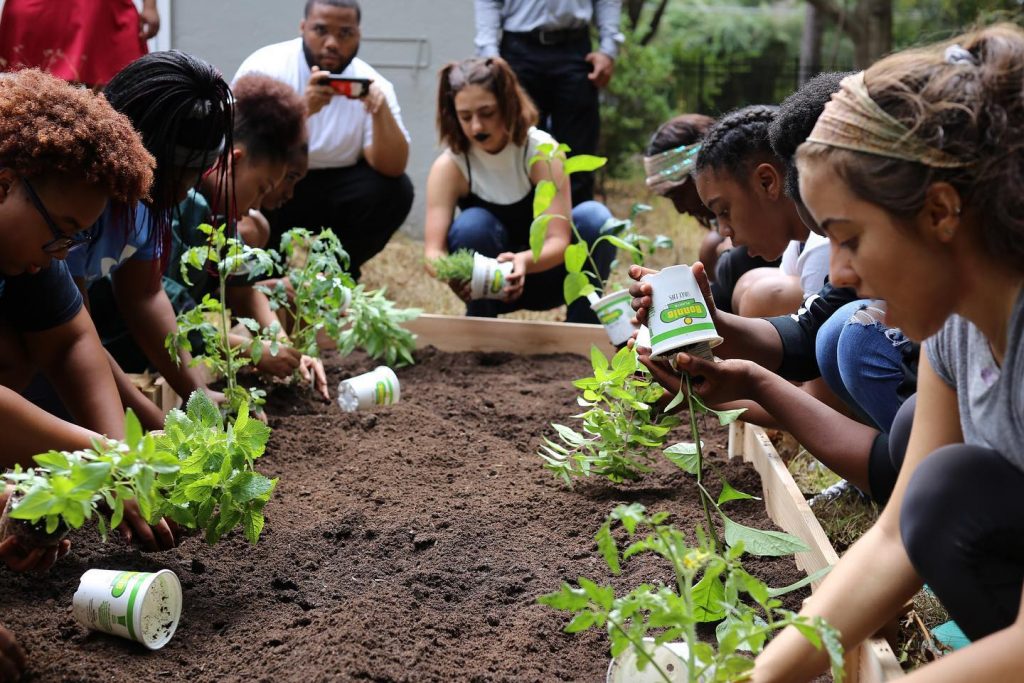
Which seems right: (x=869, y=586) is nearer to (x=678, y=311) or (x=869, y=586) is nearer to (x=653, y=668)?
(x=653, y=668)

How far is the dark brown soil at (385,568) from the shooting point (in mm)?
1936

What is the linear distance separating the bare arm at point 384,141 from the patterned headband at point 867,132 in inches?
126

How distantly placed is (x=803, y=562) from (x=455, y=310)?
311 cm

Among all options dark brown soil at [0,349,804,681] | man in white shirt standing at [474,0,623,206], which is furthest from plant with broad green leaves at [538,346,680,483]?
man in white shirt standing at [474,0,623,206]

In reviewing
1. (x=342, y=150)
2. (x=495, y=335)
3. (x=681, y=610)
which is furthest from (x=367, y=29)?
(x=681, y=610)

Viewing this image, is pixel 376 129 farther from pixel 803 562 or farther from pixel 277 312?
pixel 803 562

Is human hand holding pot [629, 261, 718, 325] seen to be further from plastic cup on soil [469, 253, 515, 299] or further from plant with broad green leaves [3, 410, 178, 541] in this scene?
plastic cup on soil [469, 253, 515, 299]

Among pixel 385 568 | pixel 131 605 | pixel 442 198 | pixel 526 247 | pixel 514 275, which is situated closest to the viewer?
pixel 131 605

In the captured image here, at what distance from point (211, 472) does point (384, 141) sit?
110 inches

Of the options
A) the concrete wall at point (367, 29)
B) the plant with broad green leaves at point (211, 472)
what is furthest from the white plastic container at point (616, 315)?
the concrete wall at point (367, 29)

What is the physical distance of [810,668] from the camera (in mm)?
1522

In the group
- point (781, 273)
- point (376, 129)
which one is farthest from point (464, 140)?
point (781, 273)

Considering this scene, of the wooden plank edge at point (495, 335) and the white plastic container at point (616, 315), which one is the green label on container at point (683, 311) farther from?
the wooden plank edge at point (495, 335)

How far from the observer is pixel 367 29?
23.0 ft
